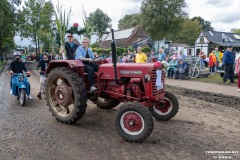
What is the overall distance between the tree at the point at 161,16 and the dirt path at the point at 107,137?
33.9 metres

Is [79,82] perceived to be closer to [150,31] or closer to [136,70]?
[136,70]

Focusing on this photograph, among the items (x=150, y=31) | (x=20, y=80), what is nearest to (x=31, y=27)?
(x=150, y=31)

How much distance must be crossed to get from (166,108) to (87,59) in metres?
2.01

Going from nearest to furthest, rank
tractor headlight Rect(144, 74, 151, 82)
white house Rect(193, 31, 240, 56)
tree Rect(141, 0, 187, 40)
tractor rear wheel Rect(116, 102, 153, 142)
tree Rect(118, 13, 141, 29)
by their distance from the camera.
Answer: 1. tractor rear wheel Rect(116, 102, 153, 142)
2. tractor headlight Rect(144, 74, 151, 82)
3. tree Rect(141, 0, 187, 40)
4. white house Rect(193, 31, 240, 56)
5. tree Rect(118, 13, 141, 29)

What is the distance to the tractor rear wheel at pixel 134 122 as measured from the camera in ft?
13.1

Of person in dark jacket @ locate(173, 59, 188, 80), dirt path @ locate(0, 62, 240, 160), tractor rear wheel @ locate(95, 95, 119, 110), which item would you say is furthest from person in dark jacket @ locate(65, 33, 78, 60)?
person in dark jacket @ locate(173, 59, 188, 80)

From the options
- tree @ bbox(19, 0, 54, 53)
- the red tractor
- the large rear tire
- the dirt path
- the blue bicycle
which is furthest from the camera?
tree @ bbox(19, 0, 54, 53)

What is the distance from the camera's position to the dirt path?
3.57 meters

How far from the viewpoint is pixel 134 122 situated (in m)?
4.16

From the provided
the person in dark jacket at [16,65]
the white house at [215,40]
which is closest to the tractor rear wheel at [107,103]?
the person in dark jacket at [16,65]

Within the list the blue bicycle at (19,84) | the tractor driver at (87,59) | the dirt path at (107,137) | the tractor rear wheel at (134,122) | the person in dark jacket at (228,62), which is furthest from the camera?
the person in dark jacket at (228,62)

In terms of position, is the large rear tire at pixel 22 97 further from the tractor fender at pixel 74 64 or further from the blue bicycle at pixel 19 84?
the tractor fender at pixel 74 64

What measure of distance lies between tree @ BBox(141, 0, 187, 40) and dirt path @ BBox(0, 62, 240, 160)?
111 ft

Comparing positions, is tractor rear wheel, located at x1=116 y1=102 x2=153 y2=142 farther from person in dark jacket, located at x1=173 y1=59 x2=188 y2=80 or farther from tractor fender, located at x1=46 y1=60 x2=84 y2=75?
person in dark jacket, located at x1=173 y1=59 x2=188 y2=80
